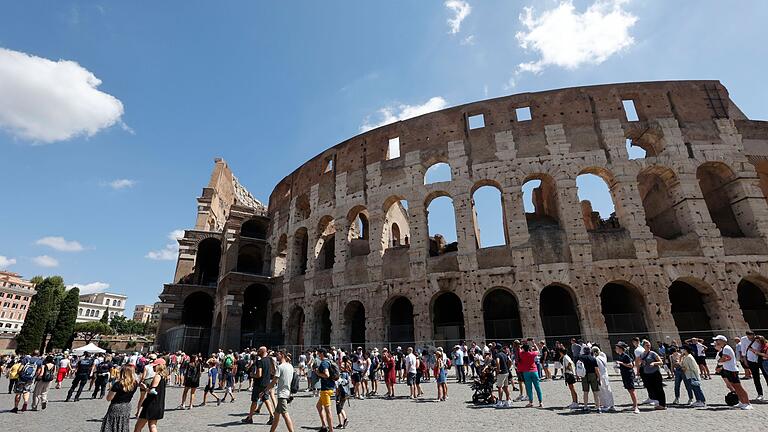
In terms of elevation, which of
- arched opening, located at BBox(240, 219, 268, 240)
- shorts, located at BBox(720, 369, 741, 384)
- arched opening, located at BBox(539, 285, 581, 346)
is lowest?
shorts, located at BBox(720, 369, 741, 384)

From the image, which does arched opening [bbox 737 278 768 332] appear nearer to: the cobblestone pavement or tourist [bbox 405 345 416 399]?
the cobblestone pavement

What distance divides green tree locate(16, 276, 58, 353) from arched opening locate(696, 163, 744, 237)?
2116 inches

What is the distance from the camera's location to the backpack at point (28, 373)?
8.94 meters

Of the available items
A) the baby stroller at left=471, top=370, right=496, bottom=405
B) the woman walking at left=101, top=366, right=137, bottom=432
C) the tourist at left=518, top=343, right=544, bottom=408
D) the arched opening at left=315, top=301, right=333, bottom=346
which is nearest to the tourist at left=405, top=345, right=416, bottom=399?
the baby stroller at left=471, top=370, right=496, bottom=405

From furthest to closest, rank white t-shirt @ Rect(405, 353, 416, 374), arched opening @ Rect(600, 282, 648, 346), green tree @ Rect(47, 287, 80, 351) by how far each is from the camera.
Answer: green tree @ Rect(47, 287, 80, 351) < arched opening @ Rect(600, 282, 648, 346) < white t-shirt @ Rect(405, 353, 416, 374)

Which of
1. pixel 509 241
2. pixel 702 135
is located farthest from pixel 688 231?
pixel 509 241

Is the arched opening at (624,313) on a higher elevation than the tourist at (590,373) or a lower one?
higher

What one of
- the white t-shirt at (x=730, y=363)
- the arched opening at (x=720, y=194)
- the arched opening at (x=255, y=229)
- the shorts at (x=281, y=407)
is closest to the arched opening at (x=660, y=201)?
the arched opening at (x=720, y=194)

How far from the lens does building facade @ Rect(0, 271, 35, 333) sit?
221 ft

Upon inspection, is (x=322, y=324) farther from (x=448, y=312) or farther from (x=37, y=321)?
(x=37, y=321)

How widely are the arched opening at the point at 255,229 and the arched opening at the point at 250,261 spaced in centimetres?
122

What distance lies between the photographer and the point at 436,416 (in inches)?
287

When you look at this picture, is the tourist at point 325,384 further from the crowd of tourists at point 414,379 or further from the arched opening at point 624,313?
the arched opening at point 624,313

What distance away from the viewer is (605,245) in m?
16.0
